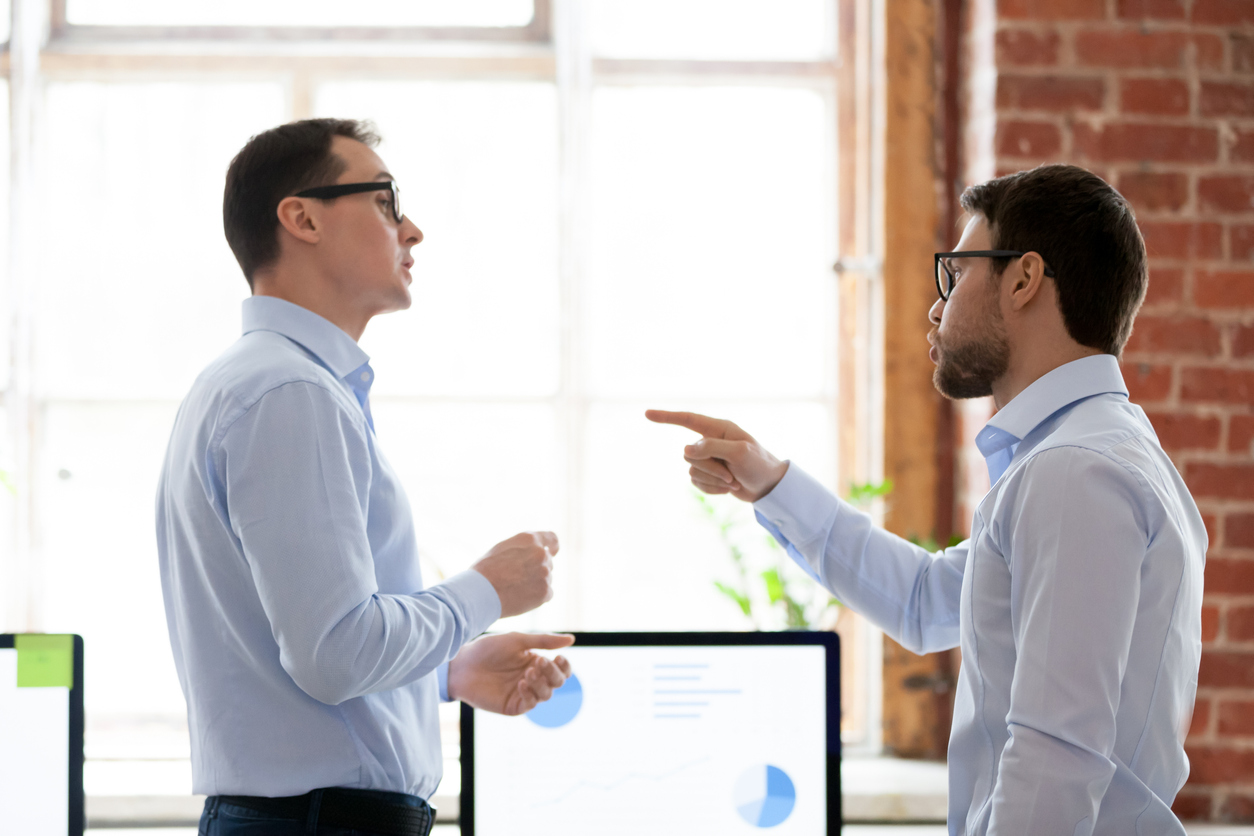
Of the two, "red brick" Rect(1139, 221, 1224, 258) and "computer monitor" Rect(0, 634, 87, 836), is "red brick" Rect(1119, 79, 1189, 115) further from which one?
"computer monitor" Rect(0, 634, 87, 836)

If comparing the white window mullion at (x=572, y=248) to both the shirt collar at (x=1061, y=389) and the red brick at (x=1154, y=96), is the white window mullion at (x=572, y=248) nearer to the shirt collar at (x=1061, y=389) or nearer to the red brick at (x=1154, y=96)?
the red brick at (x=1154, y=96)

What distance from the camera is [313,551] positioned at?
1.05m

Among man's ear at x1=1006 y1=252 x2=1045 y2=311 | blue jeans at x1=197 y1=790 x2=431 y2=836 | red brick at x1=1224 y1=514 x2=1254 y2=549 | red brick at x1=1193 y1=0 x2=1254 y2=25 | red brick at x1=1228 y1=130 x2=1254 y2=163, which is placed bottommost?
blue jeans at x1=197 y1=790 x2=431 y2=836

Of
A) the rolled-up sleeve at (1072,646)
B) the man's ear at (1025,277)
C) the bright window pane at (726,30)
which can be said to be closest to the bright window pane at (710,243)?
the bright window pane at (726,30)

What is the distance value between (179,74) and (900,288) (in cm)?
203

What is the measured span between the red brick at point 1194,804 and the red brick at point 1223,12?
5.82ft

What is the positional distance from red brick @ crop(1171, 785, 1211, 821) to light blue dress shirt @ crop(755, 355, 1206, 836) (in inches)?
51.3

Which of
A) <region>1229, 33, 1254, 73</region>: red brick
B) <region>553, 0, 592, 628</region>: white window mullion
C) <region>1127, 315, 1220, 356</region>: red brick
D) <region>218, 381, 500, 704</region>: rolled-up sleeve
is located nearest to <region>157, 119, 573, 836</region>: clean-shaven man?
<region>218, 381, 500, 704</region>: rolled-up sleeve

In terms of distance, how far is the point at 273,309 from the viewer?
1.29 m

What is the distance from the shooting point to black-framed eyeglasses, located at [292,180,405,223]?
1.33 meters

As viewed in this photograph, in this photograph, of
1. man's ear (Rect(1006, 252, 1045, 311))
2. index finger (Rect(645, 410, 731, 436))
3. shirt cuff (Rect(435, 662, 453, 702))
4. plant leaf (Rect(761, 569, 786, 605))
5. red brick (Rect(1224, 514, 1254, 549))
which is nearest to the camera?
man's ear (Rect(1006, 252, 1045, 311))

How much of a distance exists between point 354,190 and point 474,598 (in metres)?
0.61

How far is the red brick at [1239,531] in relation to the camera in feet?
7.11

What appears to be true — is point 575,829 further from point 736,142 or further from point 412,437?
point 736,142
